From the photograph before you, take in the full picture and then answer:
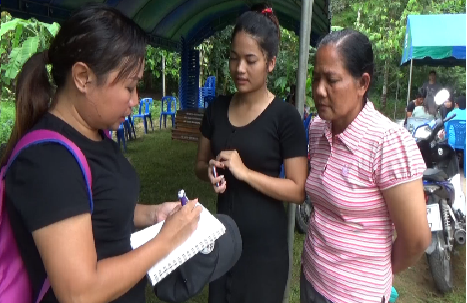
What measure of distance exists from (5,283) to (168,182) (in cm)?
540

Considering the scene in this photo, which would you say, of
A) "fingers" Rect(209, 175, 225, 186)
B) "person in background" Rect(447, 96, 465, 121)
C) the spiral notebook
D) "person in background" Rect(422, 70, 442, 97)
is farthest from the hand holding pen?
"person in background" Rect(422, 70, 442, 97)

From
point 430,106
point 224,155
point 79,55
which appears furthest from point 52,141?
point 430,106

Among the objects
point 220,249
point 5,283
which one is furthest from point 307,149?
point 5,283

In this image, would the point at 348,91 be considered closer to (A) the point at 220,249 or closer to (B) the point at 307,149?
(B) the point at 307,149

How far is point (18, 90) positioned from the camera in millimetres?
1146

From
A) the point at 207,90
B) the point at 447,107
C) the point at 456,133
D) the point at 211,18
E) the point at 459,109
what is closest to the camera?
the point at 456,133

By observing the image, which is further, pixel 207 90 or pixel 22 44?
pixel 207 90

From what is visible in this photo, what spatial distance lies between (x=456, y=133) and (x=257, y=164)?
6.07 metres

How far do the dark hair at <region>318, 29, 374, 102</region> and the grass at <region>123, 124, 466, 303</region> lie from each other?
257 centimetres

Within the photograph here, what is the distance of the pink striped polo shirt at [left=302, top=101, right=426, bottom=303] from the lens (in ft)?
4.26

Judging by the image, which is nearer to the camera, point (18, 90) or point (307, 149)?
point (18, 90)

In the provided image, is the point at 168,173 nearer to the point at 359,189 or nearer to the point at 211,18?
the point at 211,18

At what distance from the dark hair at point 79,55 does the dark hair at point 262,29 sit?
0.66m

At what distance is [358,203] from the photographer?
1.38 m
